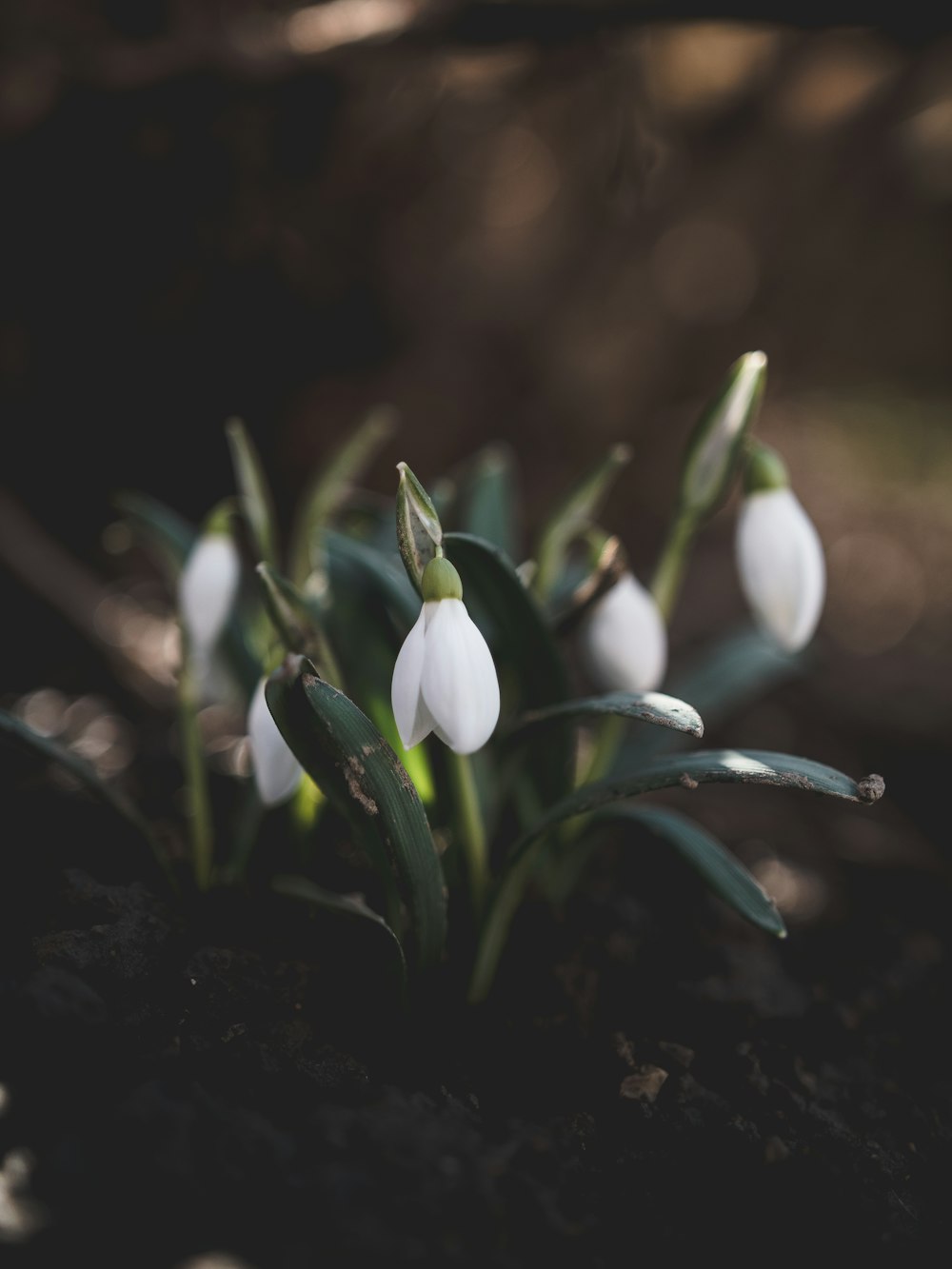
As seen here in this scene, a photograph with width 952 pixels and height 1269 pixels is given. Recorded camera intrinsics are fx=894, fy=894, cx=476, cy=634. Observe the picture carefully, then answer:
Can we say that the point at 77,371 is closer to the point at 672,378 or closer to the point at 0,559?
the point at 0,559

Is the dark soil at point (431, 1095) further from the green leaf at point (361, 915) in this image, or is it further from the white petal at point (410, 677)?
the white petal at point (410, 677)

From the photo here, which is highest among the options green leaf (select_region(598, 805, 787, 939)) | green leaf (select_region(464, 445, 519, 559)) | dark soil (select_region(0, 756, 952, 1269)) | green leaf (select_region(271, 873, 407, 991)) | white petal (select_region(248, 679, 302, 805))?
green leaf (select_region(464, 445, 519, 559))

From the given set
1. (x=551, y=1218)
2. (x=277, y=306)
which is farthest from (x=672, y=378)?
(x=551, y=1218)

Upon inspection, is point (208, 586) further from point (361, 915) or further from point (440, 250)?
point (440, 250)

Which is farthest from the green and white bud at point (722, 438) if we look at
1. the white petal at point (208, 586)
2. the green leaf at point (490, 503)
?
the white petal at point (208, 586)

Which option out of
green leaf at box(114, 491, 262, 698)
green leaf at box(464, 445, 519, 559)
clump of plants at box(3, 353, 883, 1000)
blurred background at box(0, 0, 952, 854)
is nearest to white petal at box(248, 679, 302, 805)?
clump of plants at box(3, 353, 883, 1000)

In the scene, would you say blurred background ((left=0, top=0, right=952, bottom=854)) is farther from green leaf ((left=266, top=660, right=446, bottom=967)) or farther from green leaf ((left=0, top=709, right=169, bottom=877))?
green leaf ((left=266, top=660, right=446, bottom=967))
